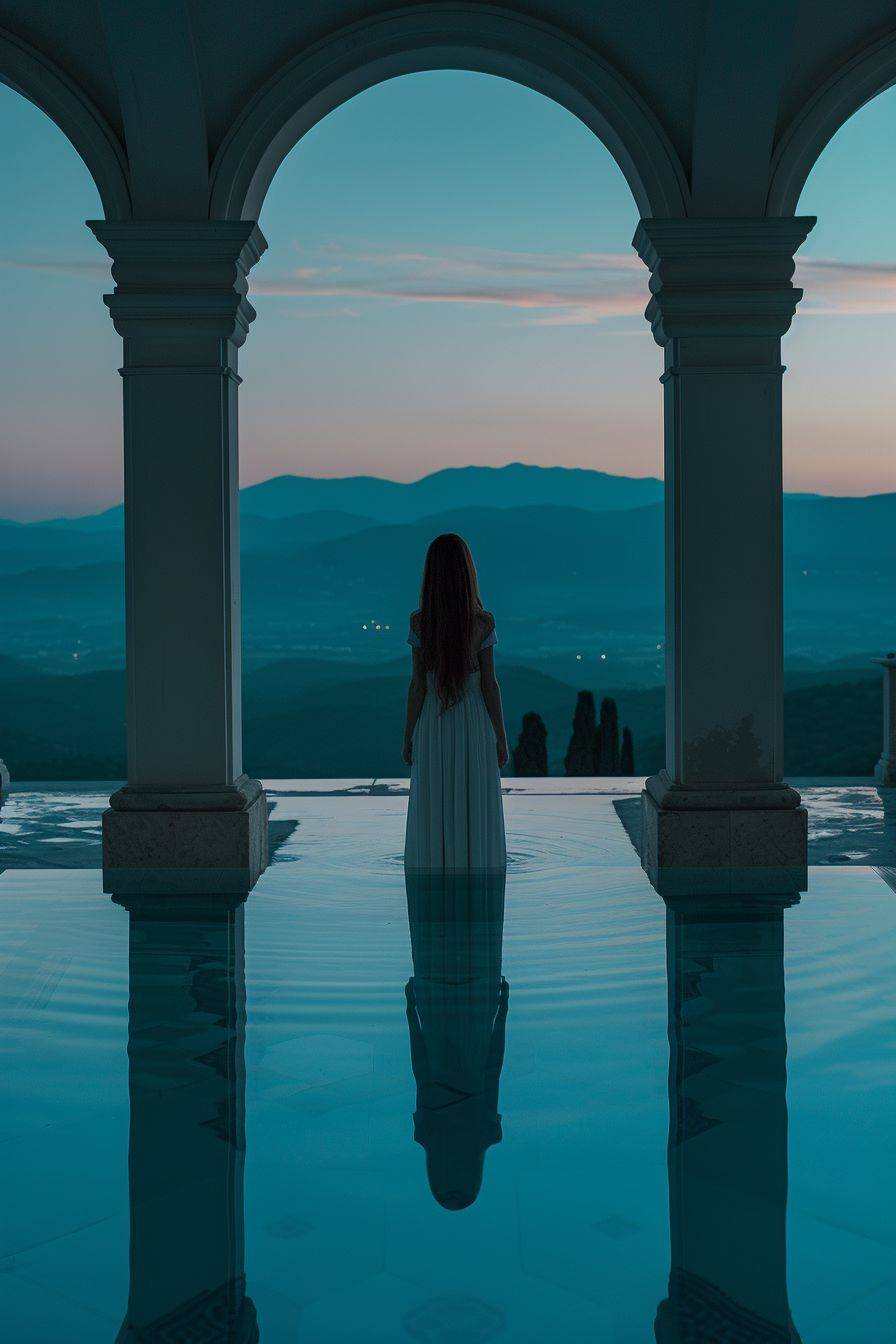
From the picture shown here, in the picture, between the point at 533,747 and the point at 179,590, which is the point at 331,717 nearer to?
the point at 533,747

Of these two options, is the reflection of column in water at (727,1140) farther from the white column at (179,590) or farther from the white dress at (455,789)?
the white column at (179,590)

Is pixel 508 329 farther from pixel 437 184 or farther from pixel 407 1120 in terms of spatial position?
pixel 407 1120

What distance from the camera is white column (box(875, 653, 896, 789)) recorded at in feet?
38.8

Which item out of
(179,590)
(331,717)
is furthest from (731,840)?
(331,717)

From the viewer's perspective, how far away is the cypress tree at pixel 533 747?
1822cm

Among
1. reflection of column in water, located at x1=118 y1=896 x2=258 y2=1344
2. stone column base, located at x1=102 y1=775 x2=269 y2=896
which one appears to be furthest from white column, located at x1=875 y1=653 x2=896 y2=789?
reflection of column in water, located at x1=118 y1=896 x2=258 y2=1344

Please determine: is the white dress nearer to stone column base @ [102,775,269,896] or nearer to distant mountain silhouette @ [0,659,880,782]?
stone column base @ [102,775,269,896]

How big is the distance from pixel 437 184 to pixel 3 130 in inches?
247

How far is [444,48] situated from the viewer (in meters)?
7.47

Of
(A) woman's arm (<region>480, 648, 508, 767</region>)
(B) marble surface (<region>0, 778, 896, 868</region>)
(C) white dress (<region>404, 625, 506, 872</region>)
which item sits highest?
(A) woman's arm (<region>480, 648, 508, 767</region>)

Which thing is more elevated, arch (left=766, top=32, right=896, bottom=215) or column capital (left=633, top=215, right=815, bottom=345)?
arch (left=766, top=32, right=896, bottom=215)

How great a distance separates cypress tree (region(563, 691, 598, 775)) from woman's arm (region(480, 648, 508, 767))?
13547 millimetres

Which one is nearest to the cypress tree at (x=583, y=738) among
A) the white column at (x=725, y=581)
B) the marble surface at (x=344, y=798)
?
the marble surface at (x=344, y=798)

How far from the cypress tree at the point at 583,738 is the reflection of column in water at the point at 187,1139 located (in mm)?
14919
